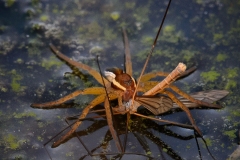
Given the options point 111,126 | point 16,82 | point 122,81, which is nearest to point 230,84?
point 122,81

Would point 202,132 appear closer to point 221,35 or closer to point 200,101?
point 200,101

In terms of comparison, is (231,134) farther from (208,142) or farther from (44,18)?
(44,18)

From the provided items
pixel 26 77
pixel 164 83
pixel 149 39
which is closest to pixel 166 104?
pixel 164 83

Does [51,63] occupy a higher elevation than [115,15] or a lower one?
lower

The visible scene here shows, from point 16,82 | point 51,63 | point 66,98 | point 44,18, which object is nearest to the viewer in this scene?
point 66,98

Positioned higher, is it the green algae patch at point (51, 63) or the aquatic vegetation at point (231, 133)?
the green algae patch at point (51, 63)

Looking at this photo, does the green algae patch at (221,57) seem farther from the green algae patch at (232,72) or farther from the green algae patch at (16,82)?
the green algae patch at (16,82)

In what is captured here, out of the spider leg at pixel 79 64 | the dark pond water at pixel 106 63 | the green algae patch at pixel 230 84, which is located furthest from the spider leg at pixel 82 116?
the green algae patch at pixel 230 84
